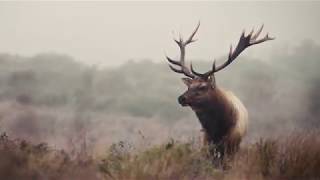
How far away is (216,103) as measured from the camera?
101 inches

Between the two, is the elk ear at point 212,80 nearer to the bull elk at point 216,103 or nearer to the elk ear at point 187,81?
the bull elk at point 216,103

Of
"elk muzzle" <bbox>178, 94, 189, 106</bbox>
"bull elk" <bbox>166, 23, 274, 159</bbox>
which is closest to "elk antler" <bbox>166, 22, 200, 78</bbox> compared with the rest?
"bull elk" <bbox>166, 23, 274, 159</bbox>

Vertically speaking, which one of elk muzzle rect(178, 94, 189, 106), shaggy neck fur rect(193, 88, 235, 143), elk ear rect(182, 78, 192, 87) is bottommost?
shaggy neck fur rect(193, 88, 235, 143)

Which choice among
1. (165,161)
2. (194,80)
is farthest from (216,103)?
(165,161)

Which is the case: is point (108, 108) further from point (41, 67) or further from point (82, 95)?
point (41, 67)

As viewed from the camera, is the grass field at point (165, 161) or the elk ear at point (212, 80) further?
the elk ear at point (212, 80)

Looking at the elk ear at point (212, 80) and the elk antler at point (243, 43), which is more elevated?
the elk antler at point (243, 43)

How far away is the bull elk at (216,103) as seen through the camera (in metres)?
2.52

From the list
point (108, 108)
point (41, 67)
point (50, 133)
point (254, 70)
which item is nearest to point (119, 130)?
point (108, 108)

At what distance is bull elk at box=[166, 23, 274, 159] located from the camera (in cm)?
252

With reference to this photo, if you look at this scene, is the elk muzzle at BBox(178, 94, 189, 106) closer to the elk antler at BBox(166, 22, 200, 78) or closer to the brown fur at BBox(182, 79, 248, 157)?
the brown fur at BBox(182, 79, 248, 157)

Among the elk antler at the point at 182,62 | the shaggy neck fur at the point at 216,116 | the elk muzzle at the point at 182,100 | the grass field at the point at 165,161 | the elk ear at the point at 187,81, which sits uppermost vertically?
the elk antler at the point at 182,62

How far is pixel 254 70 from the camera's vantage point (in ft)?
8.45

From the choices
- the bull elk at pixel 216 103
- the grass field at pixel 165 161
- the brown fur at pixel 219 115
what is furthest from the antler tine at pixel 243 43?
the grass field at pixel 165 161
